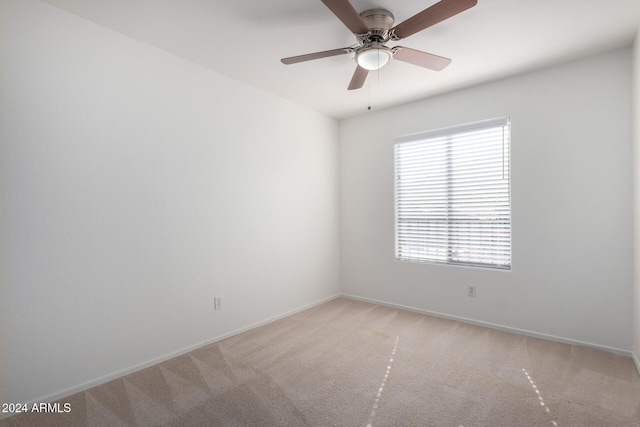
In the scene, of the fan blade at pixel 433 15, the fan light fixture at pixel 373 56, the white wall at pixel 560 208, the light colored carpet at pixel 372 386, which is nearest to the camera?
the fan blade at pixel 433 15

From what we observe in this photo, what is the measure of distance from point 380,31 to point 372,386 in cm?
244

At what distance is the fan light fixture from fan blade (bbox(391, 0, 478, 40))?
6.2 inches

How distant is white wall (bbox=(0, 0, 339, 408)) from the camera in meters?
1.96

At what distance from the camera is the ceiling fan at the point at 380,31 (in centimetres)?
169

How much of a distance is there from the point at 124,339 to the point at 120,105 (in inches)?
70.3

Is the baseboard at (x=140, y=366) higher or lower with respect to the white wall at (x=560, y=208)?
lower

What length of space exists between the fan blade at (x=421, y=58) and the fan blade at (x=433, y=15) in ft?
0.54

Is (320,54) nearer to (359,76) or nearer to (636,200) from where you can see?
(359,76)

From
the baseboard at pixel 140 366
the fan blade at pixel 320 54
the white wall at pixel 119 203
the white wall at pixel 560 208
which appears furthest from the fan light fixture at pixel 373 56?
the baseboard at pixel 140 366

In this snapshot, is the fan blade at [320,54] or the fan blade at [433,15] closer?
the fan blade at [433,15]

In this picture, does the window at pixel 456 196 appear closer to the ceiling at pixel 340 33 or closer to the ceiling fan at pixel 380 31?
the ceiling at pixel 340 33

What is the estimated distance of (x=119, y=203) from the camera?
7.79 ft

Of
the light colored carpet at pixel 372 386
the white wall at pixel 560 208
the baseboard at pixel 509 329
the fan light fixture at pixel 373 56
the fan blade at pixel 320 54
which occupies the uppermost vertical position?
the fan light fixture at pixel 373 56

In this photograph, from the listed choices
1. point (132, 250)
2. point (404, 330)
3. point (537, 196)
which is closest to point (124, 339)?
point (132, 250)
